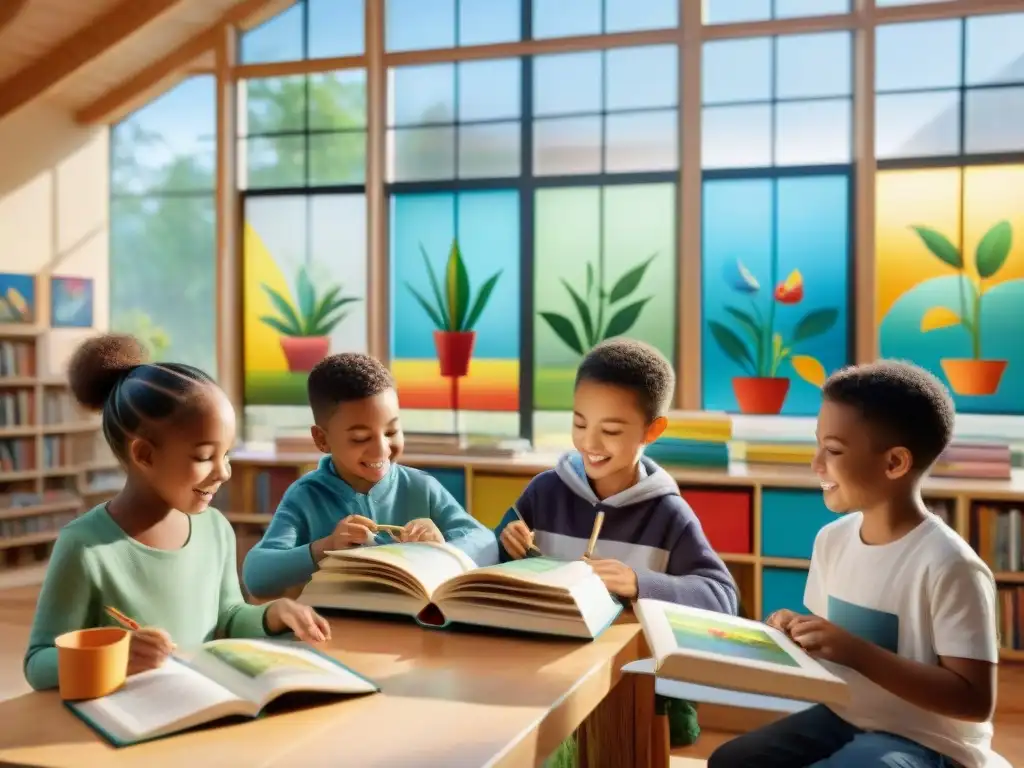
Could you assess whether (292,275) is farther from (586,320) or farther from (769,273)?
(769,273)

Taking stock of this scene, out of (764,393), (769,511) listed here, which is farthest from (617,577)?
(764,393)

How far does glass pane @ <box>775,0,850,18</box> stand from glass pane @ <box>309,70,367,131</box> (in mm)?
2188

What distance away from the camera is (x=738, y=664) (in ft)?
3.70

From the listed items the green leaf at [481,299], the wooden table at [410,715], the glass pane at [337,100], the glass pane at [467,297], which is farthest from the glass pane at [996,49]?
the wooden table at [410,715]

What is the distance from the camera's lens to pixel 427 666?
1238mm

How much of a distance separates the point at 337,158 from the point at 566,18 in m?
1.44

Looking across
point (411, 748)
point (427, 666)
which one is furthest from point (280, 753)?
point (427, 666)

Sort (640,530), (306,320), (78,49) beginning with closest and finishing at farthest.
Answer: (640,530), (306,320), (78,49)

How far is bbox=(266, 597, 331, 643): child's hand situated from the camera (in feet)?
4.43

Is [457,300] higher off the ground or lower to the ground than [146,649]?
higher

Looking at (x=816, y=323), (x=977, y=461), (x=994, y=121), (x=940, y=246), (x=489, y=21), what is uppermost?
(x=489, y=21)

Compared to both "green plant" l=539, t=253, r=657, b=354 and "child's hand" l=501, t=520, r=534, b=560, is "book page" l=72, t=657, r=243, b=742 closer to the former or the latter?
"child's hand" l=501, t=520, r=534, b=560

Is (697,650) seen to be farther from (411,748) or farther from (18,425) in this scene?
(18,425)

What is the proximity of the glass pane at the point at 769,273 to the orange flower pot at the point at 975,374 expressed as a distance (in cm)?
47
